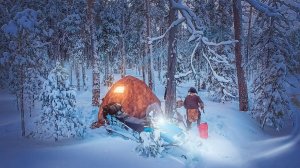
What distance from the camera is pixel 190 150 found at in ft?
34.6

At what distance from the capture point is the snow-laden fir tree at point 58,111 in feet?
36.2

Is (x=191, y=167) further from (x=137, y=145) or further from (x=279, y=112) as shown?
(x=279, y=112)

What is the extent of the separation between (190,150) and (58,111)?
192 inches

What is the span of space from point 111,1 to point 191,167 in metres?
22.0

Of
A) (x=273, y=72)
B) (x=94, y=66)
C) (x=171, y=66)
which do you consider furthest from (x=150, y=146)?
(x=94, y=66)

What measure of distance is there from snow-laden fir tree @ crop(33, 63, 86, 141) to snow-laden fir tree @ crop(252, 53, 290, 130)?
856 centimetres

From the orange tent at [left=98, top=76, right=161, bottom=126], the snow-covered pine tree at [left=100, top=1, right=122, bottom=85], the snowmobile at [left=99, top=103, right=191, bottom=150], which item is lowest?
the snowmobile at [left=99, top=103, right=191, bottom=150]

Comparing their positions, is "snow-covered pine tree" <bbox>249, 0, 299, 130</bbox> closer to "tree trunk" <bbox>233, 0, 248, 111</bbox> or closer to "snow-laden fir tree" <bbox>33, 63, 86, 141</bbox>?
"tree trunk" <bbox>233, 0, 248, 111</bbox>

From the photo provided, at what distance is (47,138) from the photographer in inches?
443

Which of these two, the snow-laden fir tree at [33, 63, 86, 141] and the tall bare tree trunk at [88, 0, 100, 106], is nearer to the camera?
the snow-laden fir tree at [33, 63, 86, 141]

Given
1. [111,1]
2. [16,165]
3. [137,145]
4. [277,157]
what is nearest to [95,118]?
[137,145]

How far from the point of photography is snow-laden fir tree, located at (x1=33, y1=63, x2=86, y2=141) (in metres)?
11.0

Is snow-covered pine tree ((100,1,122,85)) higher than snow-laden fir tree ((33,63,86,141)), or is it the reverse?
snow-covered pine tree ((100,1,122,85))

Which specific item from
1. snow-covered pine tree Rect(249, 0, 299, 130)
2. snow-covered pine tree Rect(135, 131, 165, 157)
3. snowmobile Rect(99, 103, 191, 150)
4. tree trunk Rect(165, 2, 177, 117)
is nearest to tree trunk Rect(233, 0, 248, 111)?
snow-covered pine tree Rect(249, 0, 299, 130)
